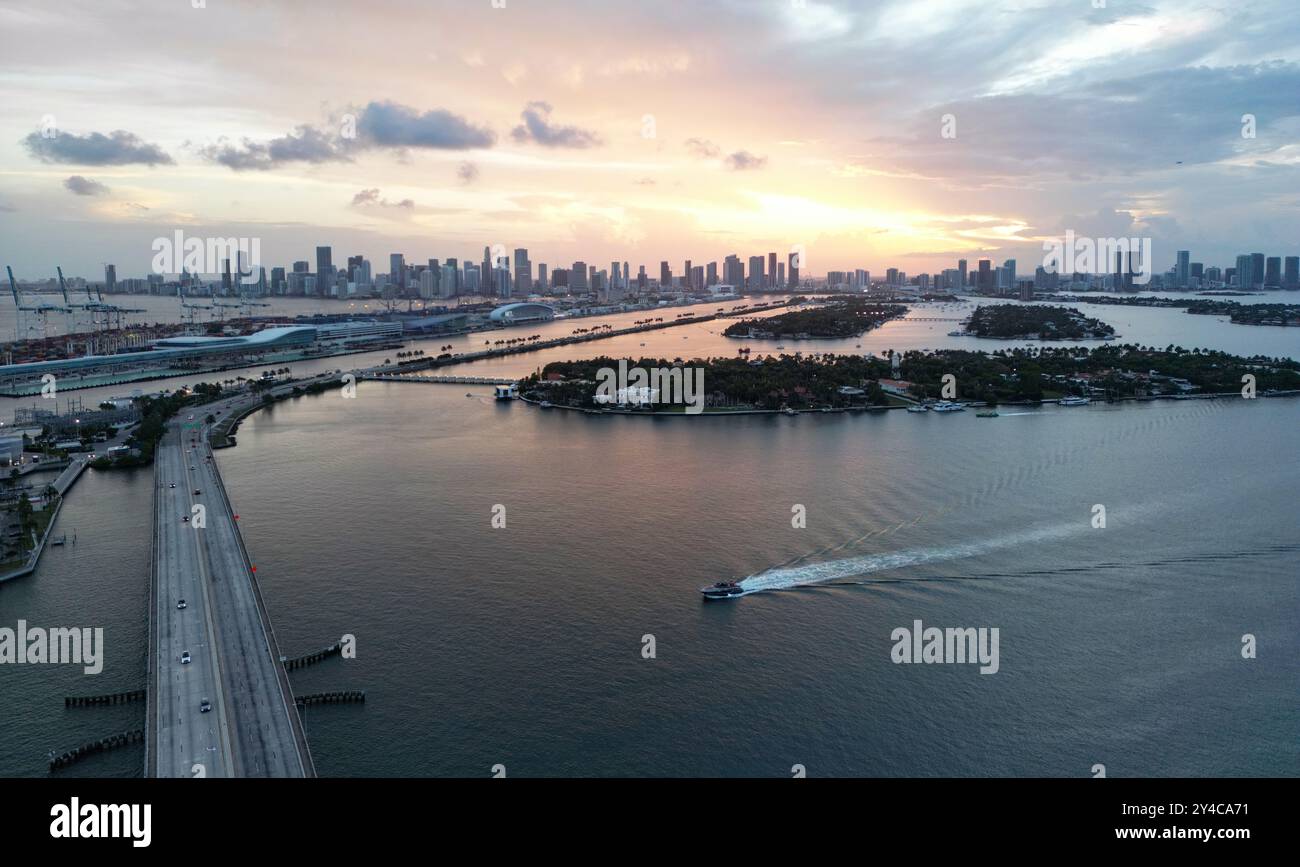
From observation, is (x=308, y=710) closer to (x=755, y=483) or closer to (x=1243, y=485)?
(x=755, y=483)

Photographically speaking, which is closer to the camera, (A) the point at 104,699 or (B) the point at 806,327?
(A) the point at 104,699

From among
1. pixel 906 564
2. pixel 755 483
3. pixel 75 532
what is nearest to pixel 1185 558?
pixel 906 564

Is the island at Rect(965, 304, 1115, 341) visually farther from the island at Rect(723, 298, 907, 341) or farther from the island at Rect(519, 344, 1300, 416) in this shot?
the island at Rect(519, 344, 1300, 416)

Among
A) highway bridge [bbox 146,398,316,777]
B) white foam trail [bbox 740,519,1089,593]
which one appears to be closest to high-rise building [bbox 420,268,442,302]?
highway bridge [bbox 146,398,316,777]

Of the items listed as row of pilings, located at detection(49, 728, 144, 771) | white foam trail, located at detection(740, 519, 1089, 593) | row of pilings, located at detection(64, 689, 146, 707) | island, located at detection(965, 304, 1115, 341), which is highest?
island, located at detection(965, 304, 1115, 341)

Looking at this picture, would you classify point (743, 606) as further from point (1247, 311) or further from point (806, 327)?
point (1247, 311)

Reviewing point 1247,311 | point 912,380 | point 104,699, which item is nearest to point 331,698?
point 104,699
